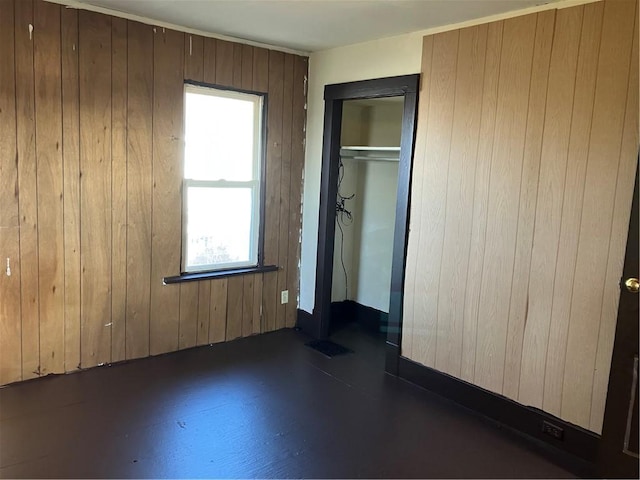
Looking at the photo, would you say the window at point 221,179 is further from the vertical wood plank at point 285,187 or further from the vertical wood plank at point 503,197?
the vertical wood plank at point 503,197

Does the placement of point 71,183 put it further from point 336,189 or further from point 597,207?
point 597,207

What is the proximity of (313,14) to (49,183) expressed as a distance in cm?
188

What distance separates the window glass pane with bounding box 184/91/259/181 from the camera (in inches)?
149

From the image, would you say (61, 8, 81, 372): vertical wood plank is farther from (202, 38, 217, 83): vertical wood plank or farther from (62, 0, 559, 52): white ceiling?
(202, 38, 217, 83): vertical wood plank

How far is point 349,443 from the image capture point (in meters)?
2.77

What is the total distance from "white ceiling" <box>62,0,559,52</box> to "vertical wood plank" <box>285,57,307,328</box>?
19.8 inches

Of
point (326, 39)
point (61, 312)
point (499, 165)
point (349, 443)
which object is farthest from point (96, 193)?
point (499, 165)

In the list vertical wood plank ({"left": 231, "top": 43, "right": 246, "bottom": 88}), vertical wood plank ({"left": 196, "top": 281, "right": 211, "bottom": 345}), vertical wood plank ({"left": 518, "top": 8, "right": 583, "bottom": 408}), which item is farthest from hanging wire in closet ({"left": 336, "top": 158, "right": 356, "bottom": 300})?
vertical wood plank ({"left": 518, "top": 8, "right": 583, "bottom": 408})

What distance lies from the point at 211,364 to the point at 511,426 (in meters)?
1.99

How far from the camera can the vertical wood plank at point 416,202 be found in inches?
133

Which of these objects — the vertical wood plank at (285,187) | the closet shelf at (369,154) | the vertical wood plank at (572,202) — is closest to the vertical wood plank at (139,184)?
the vertical wood plank at (285,187)

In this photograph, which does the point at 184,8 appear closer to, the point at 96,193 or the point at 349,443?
the point at 96,193

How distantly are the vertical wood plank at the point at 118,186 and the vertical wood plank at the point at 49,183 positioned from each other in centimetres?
32

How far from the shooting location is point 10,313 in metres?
3.16
